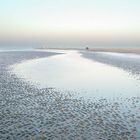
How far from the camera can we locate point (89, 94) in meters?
23.0

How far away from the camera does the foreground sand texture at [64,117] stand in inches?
509

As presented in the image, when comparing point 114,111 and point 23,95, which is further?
point 23,95

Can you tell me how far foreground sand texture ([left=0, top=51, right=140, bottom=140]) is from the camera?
42.4 ft

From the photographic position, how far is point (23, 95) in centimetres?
2223

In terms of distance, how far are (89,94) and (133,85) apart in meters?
6.76

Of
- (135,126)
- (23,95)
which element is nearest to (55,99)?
(23,95)

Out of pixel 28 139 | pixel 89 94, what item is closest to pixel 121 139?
pixel 28 139

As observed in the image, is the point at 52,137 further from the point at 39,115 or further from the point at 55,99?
the point at 55,99

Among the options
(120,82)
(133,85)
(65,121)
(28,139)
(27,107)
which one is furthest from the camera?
(120,82)

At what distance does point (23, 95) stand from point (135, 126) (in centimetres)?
1089

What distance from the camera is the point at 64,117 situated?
1591 centimetres

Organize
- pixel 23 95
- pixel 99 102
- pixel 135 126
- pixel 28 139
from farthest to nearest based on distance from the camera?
pixel 23 95 → pixel 99 102 → pixel 135 126 → pixel 28 139

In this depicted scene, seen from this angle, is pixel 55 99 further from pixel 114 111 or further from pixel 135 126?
pixel 135 126

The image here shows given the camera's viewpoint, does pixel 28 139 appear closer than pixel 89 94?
Yes
